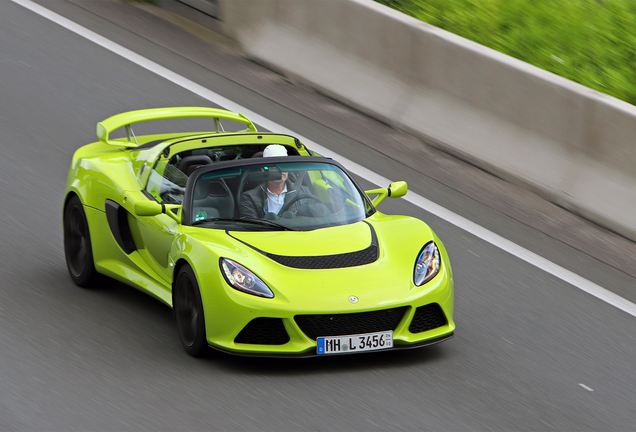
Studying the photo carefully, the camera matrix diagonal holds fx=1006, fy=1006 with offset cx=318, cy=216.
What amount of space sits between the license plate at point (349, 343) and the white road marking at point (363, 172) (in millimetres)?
2663

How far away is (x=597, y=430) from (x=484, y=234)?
12.0 ft

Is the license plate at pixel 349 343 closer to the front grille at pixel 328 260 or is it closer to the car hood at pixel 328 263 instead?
the car hood at pixel 328 263

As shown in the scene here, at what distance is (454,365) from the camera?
650cm

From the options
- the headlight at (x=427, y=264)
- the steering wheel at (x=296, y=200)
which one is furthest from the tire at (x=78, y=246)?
the headlight at (x=427, y=264)

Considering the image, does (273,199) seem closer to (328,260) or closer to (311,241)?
(311,241)

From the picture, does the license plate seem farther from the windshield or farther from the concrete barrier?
the concrete barrier

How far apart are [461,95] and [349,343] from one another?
5343 millimetres

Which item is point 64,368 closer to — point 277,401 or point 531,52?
point 277,401

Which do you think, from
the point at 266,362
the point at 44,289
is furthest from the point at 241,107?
the point at 266,362

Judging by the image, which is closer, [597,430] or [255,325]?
[597,430]

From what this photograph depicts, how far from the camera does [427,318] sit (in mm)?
6398

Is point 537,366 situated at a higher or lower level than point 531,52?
lower

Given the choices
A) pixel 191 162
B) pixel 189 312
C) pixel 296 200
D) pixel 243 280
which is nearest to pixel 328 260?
pixel 243 280

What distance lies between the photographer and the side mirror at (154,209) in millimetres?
6793
